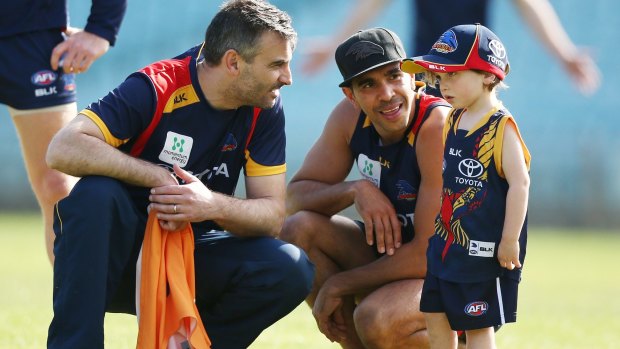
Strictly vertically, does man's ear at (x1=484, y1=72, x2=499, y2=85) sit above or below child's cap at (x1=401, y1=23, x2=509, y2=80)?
below

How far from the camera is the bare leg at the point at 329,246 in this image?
190 inches

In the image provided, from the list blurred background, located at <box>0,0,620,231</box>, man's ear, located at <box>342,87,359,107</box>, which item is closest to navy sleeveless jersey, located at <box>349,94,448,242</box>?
man's ear, located at <box>342,87,359,107</box>

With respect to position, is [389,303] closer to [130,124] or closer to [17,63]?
[130,124]

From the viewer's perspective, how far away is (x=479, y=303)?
392 cm

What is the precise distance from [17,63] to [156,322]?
6.64 feet

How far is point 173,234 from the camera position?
4.18 metres

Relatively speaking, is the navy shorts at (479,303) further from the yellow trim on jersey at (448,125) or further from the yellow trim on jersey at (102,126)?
the yellow trim on jersey at (102,126)

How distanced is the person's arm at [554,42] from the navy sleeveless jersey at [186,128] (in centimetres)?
271

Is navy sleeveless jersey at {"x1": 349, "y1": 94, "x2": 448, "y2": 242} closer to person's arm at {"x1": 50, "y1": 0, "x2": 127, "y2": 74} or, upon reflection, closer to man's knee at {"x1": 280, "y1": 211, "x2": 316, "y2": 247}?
man's knee at {"x1": 280, "y1": 211, "x2": 316, "y2": 247}

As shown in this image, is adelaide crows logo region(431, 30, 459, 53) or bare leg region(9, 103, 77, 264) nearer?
adelaide crows logo region(431, 30, 459, 53)

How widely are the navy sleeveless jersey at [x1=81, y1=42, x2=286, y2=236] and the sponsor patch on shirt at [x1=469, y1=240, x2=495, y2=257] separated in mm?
984

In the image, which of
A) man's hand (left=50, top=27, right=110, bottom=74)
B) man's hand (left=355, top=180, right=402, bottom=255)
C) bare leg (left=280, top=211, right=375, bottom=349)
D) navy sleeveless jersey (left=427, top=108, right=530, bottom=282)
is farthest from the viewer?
man's hand (left=50, top=27, right=110, bottom=74)

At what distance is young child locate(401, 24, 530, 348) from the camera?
3.85m

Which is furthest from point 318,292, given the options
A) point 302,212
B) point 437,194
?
point 437,194
